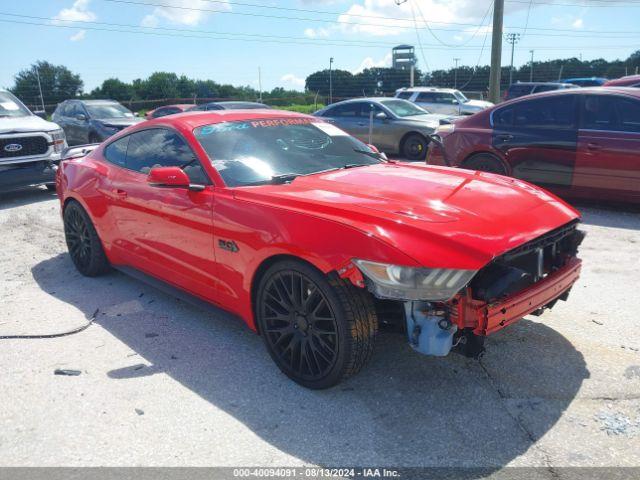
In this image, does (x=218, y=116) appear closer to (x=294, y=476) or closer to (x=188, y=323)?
(x=188, y=323)

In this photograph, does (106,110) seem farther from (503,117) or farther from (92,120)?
(503,117)

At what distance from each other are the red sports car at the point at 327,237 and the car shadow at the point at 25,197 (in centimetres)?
548

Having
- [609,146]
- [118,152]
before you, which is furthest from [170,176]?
[609,146]

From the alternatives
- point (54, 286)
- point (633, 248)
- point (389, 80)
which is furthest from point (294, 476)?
point (389, 80)

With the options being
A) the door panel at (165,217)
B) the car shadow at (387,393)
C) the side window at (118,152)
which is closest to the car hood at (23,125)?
the side window at (118,152)

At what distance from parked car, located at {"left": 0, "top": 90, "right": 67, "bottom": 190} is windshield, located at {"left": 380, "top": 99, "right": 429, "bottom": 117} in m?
6.90

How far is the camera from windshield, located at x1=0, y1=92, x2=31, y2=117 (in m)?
9.52

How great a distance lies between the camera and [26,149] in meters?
8.84

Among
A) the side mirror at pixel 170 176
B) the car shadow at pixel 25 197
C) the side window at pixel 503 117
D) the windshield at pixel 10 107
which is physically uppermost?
the windshield at pixel 10 107

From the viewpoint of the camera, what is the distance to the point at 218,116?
4223mm

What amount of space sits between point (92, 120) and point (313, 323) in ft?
41.5

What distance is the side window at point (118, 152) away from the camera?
185 inches

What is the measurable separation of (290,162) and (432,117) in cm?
929

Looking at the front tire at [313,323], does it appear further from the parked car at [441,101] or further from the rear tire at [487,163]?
the parked car at [441,101]
